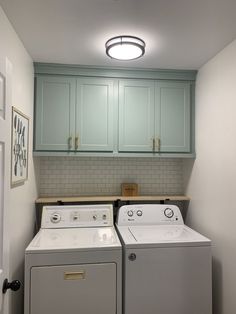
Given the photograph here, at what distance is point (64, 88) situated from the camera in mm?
2258

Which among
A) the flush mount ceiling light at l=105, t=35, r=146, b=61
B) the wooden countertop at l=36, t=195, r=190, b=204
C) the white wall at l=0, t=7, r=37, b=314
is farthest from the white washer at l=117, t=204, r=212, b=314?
the flush mount ceiling light at l=105, t=35, r=146, b=61

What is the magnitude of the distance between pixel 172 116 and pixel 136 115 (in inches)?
14.1

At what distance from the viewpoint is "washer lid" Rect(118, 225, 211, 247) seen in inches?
71.6

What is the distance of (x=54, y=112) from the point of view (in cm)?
225

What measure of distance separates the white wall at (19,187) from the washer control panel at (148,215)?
841 mm

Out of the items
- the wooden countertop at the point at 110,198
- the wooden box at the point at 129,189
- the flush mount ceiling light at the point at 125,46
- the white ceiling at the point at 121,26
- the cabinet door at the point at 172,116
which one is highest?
the white ceiling at the point at 121,26

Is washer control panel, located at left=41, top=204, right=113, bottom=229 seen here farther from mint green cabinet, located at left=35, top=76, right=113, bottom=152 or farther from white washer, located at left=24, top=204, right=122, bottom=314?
mint green cabinet, located at left=35, top=76, right=113, bottom=152

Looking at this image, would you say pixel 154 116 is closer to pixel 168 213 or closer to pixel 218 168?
pixel 218 168

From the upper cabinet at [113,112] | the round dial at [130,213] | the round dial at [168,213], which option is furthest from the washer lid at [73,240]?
the upper cabinet at [113,112]

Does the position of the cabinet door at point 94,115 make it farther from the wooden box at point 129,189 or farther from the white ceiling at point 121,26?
the wooden box at point 129,189

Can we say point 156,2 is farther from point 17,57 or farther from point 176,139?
point 176,139

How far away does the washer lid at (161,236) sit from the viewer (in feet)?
5.97

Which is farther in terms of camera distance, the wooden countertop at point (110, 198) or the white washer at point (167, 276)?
A: the wooden countertop at point (110, 198)

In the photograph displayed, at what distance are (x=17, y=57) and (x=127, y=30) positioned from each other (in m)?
0.79
